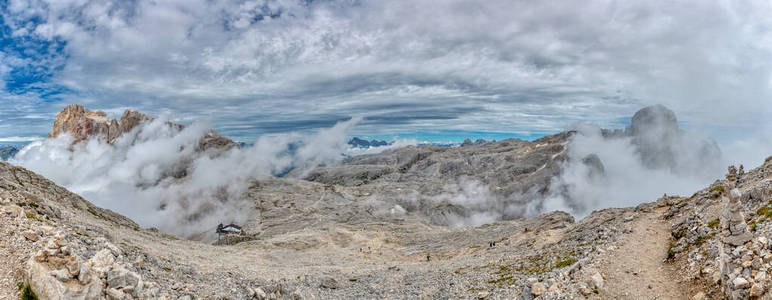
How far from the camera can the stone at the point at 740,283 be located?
59.4 ft

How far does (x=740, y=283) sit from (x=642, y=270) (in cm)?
1108

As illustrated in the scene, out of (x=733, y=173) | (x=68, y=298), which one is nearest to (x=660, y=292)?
(x=733, y=173)

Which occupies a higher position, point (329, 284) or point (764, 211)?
point (764, 211)

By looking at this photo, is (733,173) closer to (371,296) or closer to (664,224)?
(664,224)

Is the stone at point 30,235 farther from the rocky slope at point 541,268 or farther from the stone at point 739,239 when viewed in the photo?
the stone at point 739,239

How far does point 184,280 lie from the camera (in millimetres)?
31984

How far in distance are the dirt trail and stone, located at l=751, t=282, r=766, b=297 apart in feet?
19.9

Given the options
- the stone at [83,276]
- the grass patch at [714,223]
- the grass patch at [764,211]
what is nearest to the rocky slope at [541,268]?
the stone at [83,276]

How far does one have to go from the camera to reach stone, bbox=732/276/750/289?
18112 millimetres

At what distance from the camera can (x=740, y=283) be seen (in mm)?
18234

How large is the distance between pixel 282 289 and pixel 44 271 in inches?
824

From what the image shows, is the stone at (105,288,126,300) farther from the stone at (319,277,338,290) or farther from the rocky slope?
the stone at (319,277,338,290)

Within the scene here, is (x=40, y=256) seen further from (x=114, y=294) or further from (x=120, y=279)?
(x=114, y=294)

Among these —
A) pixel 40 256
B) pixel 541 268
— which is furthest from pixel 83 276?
pixel 541 268
